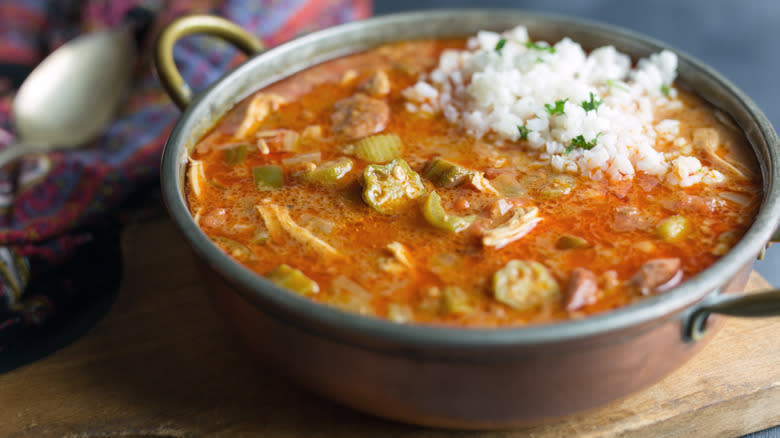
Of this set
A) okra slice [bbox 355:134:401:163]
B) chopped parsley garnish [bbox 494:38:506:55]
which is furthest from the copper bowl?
chopped parsley garnish [bbox 494:38:506:55]

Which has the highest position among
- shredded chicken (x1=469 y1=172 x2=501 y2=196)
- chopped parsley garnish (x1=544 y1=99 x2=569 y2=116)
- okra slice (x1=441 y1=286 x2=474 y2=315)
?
chopped parsley garnish (x1=544 y1=99 x2=569 y2=116)

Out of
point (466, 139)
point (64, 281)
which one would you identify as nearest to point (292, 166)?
point (466, 139)

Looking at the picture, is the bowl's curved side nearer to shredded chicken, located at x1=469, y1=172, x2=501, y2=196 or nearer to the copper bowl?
the copper bowl

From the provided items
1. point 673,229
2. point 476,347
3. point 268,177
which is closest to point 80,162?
point 268,177

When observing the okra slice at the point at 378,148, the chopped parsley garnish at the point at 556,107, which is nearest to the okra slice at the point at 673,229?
the chopped parsley garnish at the point at 556,107

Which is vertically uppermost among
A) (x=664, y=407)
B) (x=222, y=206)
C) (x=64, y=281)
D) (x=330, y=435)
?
(x=222, y=206)

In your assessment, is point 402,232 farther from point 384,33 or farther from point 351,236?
point 384,33

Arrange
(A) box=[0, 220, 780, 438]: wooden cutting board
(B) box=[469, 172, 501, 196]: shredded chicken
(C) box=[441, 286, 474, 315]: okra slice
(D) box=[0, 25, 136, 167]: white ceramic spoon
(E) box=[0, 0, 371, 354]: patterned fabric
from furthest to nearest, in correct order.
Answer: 1. (D) box=[0, 25, 136, 167]: white ceramic spoon
2. (E) box=[0, 0, 371, 354]: patterned fabric
3. (B) box=[469, 172, 501, 196]: shredded chicken
4. (A) box=[0, 220, 780, 438]: wooden cutting board
5. (C) box=[441, 286, 474, 315]: okra slice

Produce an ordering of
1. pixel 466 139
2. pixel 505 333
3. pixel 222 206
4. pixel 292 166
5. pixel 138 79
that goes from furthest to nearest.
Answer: pixel 138 79
pixel 466 139
pixel 292 166
pixel 222 206
pixel 505 333
